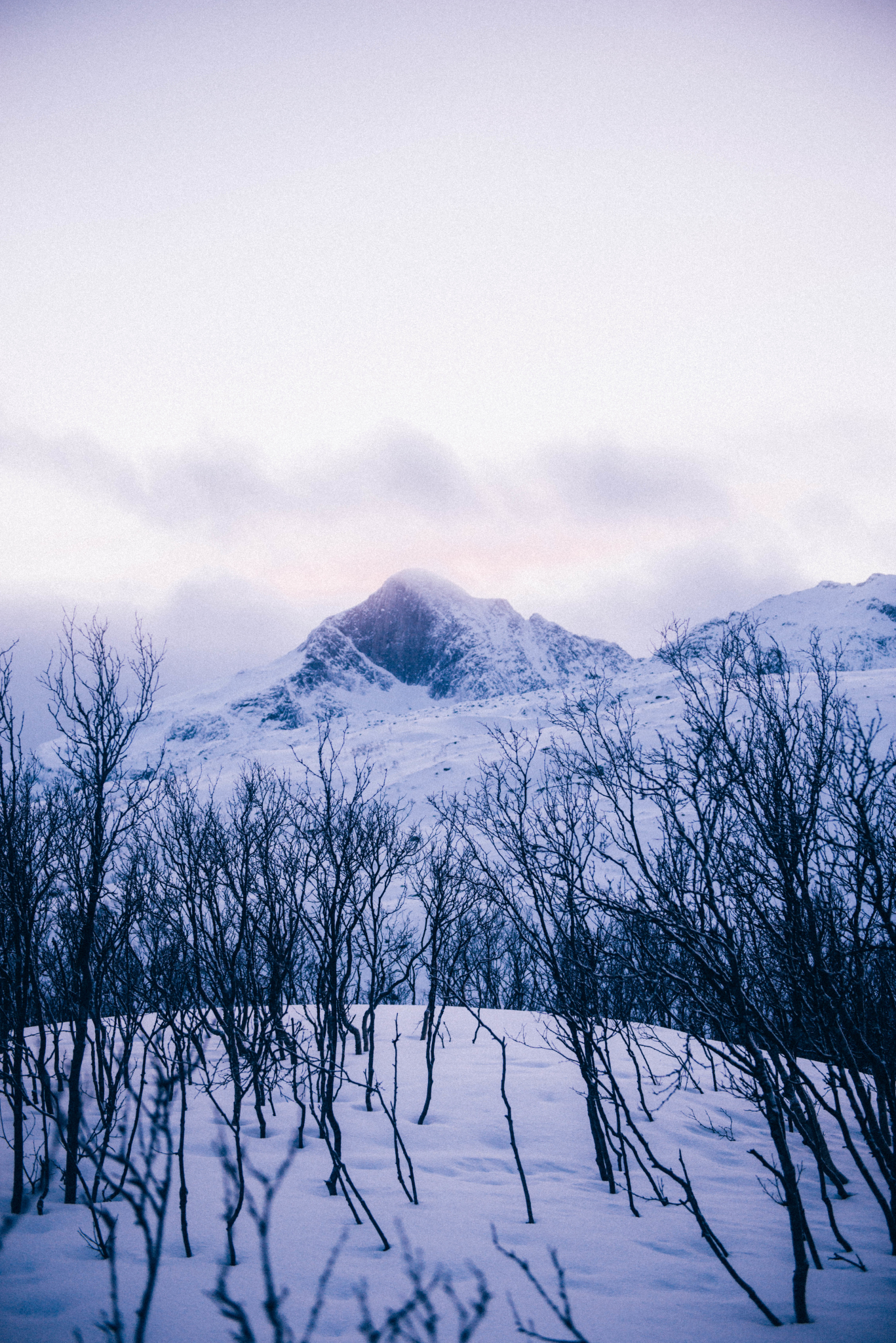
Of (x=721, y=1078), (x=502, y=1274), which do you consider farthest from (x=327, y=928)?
(x=721, y=1078)

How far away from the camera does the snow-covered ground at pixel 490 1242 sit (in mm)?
4730

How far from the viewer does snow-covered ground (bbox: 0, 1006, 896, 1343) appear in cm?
473

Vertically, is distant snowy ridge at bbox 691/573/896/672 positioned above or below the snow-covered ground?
above

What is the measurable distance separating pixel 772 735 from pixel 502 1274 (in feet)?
18.3

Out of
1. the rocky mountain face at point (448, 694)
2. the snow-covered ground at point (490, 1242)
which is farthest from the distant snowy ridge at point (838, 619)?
the snow-covered ground at point (490, 1242)

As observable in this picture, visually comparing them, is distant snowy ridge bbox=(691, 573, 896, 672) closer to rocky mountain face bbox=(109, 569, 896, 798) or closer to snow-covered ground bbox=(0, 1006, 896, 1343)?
rocky mountain face bbox=(109, 569, 896, 798)

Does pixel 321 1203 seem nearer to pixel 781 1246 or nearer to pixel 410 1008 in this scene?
pixel 781 1246

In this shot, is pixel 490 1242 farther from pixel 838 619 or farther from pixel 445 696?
pixel 445 696

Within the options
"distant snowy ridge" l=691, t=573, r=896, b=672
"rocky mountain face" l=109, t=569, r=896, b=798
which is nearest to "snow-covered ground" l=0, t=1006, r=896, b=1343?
"rocky mountain face" l=109, t=569, r=896, b=798

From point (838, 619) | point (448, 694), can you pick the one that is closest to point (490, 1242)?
point (838, 619)

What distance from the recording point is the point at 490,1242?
602cm

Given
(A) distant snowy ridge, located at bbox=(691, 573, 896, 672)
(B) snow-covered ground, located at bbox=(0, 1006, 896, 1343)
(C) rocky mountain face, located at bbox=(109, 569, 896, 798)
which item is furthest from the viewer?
(A) distant snowy ridge, located at bbox=(691, 573, 896, 672)

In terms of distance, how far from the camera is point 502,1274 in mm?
5453

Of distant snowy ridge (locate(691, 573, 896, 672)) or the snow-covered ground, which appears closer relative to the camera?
the snow-covered ground
